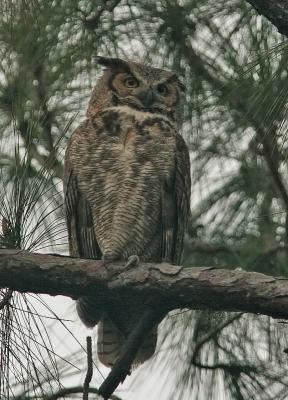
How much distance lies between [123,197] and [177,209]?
0.66ft

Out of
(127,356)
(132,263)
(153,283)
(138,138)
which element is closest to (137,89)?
(138,138)

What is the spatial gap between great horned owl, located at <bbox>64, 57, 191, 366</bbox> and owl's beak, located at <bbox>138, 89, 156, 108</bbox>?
0.11 m

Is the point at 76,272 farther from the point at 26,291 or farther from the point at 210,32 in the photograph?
the point at 210,32

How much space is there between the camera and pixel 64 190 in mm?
2838

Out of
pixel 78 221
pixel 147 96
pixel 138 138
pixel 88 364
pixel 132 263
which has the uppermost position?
pixel 147 96

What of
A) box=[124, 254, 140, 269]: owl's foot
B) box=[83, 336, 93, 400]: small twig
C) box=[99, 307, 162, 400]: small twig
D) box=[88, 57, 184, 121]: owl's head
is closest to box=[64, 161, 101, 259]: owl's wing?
box=[88, 57, 184, 121]: owl's head

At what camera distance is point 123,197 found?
274cm

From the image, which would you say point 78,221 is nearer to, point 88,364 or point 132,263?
point 132,263

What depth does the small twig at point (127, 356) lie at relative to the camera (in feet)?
5.83

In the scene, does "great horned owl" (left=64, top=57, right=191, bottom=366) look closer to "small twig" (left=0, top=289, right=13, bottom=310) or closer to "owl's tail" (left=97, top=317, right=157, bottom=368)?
"owl's tail" (left=97, top=317, right=157, bottom=368)

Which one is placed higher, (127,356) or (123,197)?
(123,197)

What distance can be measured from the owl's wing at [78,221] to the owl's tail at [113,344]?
218 millimetres

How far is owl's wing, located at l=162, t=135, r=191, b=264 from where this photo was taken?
283 cm

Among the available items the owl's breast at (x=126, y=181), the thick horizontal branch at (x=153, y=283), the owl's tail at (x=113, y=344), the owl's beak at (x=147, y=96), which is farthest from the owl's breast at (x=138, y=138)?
the thick horizontal branch at (x=153, y=283)
